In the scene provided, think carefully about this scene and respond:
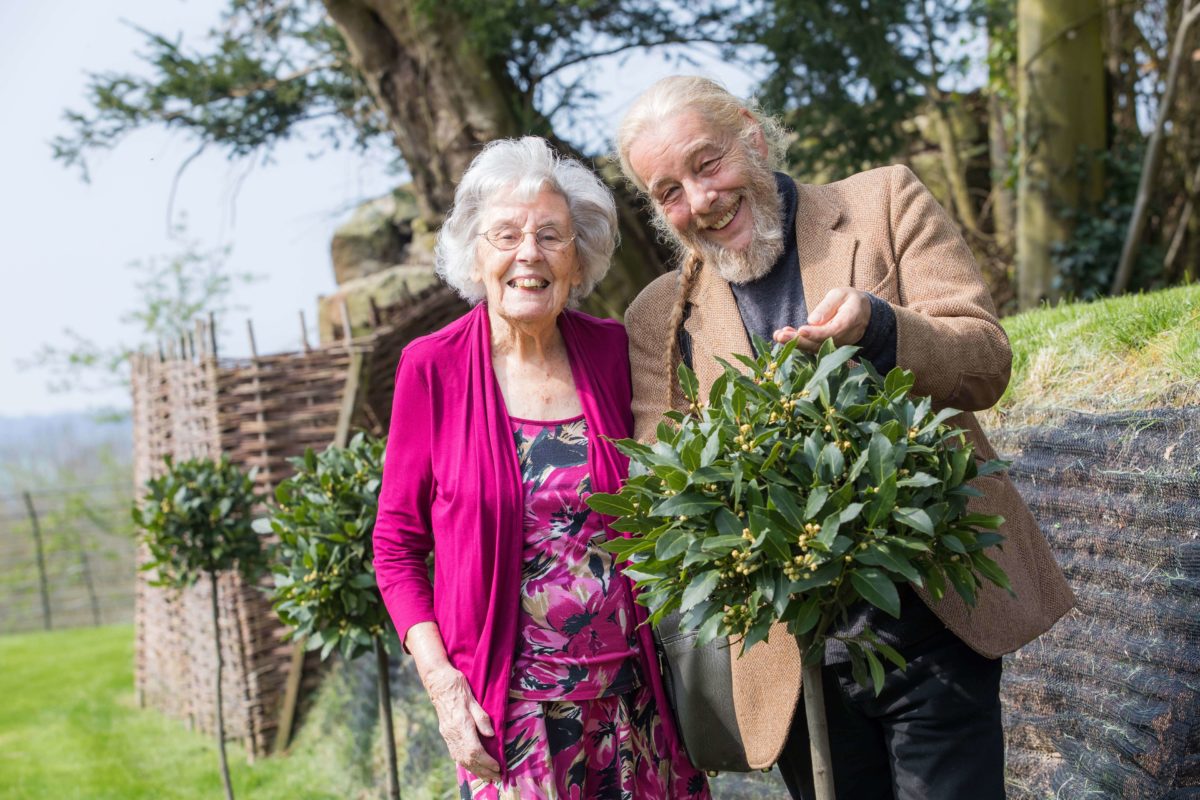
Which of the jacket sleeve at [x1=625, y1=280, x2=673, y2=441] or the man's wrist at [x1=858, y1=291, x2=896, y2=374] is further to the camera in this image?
the jacket sleeve at [x1=625, y1=280, x2=673, y2=441]

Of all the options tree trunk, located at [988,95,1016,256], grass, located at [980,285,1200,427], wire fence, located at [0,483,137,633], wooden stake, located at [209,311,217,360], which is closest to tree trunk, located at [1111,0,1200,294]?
tree trunk, located at [988,95,1016,256]

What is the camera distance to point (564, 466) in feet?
8.42

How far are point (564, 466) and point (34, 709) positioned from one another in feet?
27.3

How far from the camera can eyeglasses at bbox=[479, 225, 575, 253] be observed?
264cm

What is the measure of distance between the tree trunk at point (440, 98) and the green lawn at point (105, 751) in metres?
3.67

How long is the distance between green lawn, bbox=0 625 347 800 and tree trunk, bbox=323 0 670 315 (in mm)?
3675

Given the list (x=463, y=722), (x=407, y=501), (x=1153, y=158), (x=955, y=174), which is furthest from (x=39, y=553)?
(x=463, y=722)

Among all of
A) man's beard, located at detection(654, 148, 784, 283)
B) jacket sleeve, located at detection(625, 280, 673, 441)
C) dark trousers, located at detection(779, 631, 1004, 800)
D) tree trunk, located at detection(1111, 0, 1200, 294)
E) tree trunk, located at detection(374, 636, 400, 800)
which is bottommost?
tree trunk, located at detection(374, 636, 400, 800)

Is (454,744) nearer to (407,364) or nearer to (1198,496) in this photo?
(407,364)

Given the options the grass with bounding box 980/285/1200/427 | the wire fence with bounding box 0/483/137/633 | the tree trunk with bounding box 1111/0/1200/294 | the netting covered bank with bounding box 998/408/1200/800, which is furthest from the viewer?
the wire fence with bounding box 0/483/137/633

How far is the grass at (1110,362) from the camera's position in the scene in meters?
3.42

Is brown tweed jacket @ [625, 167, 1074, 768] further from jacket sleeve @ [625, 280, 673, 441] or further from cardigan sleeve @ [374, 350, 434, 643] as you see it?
cardigan sleeve @ [374, 350, 434, 643]

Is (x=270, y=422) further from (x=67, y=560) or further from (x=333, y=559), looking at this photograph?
(x=67, y=560)

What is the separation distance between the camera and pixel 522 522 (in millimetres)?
2514
